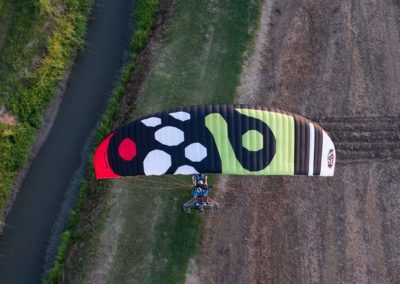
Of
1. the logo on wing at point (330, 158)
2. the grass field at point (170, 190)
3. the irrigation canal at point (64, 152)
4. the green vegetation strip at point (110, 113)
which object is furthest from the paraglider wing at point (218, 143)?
the irrigation canal at point (64, 152)

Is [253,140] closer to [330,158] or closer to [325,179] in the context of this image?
[330,158]

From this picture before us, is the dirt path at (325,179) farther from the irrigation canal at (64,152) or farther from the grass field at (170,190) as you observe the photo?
the irrigation canal at (64,152)

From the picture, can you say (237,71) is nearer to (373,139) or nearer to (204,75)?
(204,75)

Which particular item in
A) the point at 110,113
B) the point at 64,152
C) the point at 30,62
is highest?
the point at 30,62

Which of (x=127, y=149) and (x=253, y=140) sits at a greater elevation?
(x=253, y=140)

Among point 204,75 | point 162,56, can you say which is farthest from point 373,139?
point 162,56

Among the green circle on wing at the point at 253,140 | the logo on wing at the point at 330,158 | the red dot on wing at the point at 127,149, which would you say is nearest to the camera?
the green circle on wing at the point at 253,140

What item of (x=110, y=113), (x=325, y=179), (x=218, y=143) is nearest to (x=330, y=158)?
(x=218, y=143)
